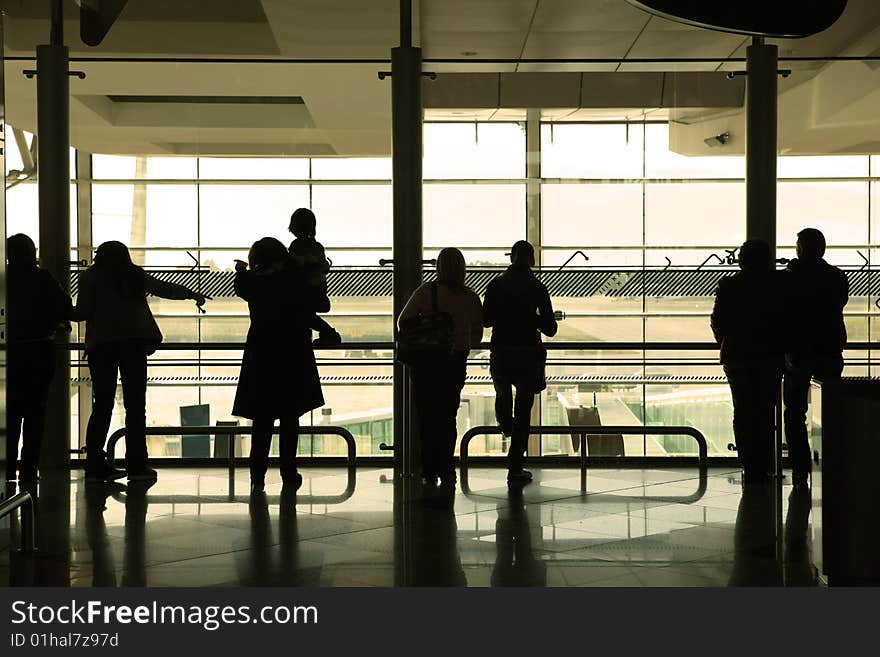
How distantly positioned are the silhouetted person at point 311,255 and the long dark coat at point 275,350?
0.21 m

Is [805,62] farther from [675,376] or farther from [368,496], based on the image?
[368,496]

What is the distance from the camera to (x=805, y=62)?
7996 mm

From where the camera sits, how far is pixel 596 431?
7.88 meters

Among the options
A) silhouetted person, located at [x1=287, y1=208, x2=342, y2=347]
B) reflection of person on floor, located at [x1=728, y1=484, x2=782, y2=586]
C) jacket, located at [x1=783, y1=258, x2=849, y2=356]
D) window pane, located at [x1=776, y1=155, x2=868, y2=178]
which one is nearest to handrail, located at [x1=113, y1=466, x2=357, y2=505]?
silhouetted person, located at [x1=287, y1=208, x2=342, y2=347]

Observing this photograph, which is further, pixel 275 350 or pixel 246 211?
pixel 246 211

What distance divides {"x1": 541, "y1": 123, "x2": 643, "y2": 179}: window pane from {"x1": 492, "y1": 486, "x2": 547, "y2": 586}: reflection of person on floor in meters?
2.60

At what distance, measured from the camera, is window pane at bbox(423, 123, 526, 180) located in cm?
780

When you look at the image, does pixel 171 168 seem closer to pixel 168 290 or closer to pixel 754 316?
pixel 168 290

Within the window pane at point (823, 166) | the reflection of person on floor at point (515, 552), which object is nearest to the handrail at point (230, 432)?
the reflection of person on floor at point (515, 552)

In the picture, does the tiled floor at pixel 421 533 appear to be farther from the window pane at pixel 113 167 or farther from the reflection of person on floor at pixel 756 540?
the window pane at pixel 113 167

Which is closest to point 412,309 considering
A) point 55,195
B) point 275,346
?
point 275,346

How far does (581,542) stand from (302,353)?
222 centimetres

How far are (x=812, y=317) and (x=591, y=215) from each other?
1769 mm

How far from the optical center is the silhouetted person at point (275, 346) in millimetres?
6629
